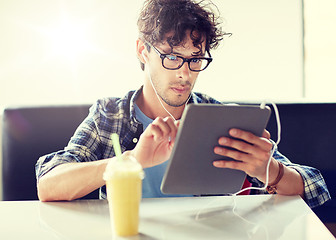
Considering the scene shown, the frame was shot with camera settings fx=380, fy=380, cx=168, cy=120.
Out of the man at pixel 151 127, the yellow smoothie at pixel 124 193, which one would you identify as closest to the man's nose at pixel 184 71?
the man at pixel 151 127

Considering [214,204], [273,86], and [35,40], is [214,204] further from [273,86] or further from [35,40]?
[35,40]

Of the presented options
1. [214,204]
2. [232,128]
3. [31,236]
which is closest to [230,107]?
[232,128]

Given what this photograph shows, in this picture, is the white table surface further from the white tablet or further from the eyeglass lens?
the eyeglass lens

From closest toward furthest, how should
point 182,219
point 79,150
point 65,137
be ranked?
point 182,219 < point 79,150 < point 65,137

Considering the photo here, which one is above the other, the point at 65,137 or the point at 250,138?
the point at 250,138

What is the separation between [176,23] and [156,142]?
0.64m

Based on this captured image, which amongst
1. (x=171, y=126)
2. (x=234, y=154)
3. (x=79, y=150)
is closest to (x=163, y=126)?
(x=171, y=126)

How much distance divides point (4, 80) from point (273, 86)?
5.79 ft

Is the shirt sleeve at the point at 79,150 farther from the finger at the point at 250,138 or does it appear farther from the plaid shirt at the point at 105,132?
the finger at the point at 250,138

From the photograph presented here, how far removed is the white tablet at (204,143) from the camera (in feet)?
2.75

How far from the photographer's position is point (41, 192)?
1055mm

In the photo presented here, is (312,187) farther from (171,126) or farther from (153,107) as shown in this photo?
(153,107)

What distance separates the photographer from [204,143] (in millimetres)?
888

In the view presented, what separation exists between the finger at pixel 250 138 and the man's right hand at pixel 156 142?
15 cm
